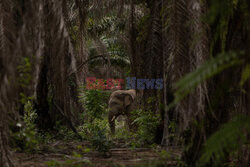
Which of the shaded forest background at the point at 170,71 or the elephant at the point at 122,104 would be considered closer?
the shaded forest background at the point at 170,71

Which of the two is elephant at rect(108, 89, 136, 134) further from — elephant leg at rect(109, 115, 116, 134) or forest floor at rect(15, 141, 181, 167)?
forest floor at rect(15, 141, 181, 167)

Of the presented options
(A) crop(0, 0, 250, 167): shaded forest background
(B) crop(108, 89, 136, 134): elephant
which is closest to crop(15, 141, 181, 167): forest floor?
(A) crop(0, 0, 250, 167): shaded forest background

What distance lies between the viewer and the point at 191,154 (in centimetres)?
233

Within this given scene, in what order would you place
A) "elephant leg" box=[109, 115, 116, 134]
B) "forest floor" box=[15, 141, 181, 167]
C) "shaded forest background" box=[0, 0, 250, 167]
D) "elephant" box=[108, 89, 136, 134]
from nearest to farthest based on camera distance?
1. "shaded forest background" box=[0, 0, 250, 167]
2. "forest floor" box=[15, 141, 181, 167]
3. "elephant leg" box=[109, 115, 116, 134]
4. "elephant" box=[108, 89, 136, 134]

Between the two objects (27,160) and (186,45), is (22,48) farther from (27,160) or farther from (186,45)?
(27,160)

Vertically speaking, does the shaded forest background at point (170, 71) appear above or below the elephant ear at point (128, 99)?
above

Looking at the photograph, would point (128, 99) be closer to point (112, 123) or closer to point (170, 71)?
point (112, 123)

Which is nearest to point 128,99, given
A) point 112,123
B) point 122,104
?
point 122,104

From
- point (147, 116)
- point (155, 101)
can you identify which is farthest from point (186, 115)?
point (155, 101)

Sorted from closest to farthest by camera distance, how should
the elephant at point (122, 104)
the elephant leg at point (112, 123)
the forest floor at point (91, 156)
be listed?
the forest floor at point (91, 156)
the elephant leg at point (112, 123)
the elephant at point (122, 104)

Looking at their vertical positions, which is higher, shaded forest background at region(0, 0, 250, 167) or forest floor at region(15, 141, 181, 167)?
shaded forest background at region(0, 0, 250, 167)

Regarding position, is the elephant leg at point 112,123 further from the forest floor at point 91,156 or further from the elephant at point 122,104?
the forest floor at point 91,156

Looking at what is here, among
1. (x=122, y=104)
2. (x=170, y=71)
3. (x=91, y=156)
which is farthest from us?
(x=122, y=104)

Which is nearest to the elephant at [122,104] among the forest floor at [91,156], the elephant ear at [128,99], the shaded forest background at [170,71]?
the elephant ear at [128,99]
